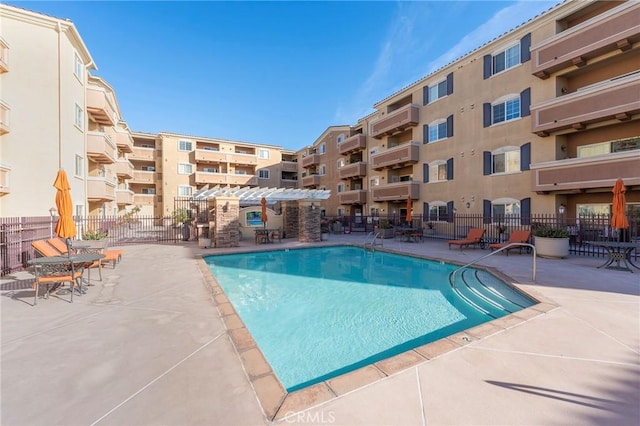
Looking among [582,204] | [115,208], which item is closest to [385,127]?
[582,204]

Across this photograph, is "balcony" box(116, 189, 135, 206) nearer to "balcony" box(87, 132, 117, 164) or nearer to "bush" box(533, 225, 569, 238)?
"balcony" box(87, 132, 117, 164)

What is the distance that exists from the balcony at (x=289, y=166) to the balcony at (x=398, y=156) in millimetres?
18939

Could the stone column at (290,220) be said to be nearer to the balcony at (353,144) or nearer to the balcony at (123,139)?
the balcony at (353,144)

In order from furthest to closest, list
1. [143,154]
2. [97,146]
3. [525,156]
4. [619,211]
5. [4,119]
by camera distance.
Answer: [143,154] < [97,146] < [525,156] < [4,119] < [619,211]

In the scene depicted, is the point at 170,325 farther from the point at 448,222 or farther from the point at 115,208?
the point at 115,208

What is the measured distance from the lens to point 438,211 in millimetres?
22078

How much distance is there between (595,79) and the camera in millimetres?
14789

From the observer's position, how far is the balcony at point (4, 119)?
39.4 feet

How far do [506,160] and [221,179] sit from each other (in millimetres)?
32072

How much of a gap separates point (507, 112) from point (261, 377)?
21510 millimetres

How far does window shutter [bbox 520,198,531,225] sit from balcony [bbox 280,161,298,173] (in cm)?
3213

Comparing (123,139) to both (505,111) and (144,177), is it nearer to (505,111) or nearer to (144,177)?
(144,177)

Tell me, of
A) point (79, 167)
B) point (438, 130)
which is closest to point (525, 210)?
point (438, 130)

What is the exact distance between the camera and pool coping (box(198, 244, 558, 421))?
105 inches
